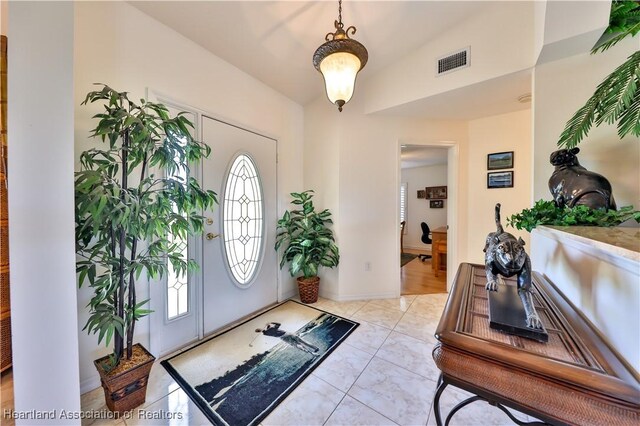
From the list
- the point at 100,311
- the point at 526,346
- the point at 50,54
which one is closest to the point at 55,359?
the point at 100,311

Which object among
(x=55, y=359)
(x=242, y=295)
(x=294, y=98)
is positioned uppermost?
(x=294, y=98)

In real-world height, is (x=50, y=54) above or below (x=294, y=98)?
below

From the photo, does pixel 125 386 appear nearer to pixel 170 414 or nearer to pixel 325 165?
pixel 170 414

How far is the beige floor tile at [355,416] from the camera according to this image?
128cm

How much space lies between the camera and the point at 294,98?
2.99 metres

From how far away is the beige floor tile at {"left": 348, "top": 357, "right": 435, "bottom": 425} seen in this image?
133 centimetres

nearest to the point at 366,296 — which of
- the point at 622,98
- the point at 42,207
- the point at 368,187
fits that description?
the point at 368,187

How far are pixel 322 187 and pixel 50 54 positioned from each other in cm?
240

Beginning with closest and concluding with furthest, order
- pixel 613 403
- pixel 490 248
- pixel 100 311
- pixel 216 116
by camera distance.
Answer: pixel 613 403 < pixel 490 248 < pixel 100 311 < pixel 216 116

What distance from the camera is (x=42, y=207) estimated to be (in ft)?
3.22

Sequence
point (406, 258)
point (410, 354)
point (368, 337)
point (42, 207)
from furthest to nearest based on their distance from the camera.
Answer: point (406, 258)
point (368, 337)
point (410, 354)
point (42, 207)

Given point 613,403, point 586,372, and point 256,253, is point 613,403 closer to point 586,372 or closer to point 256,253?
point 586,372

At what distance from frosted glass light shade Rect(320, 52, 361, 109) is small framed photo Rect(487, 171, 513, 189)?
2348 millimetres

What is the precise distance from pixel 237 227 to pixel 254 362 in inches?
49.7
